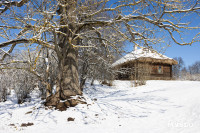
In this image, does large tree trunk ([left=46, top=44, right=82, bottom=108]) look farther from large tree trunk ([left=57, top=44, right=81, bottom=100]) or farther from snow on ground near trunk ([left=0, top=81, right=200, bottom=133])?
snow on ground near trunk ([left=0, top=81, right=200, bottom=133])

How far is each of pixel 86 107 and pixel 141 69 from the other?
24.3ft

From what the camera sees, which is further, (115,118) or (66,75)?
(66,75)

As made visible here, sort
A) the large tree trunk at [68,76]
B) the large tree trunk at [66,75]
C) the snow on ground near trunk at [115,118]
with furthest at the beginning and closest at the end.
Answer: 1. the large tree trunk at [68,76]
2. the large tree trunk at [66,75]
3. the snow on ground near trunk at [115,118]

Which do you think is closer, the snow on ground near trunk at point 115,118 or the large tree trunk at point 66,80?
the snow on ground near trunk at point 115,118

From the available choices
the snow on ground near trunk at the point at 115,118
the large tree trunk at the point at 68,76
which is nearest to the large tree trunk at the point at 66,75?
the large tree trunk at the point at 68,76

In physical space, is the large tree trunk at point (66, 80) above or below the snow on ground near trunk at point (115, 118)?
above

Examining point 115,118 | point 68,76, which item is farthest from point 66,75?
point 115,118

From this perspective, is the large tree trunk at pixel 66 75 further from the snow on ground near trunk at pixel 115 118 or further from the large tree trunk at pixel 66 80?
the snow on ground near trunk at pixel 115 118

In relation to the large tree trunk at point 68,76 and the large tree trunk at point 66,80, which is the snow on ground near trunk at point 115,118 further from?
the large tree trunk at point 68,76

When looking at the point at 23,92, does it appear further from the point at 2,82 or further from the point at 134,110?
the point at 134,110

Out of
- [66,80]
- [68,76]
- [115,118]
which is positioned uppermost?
[68,76]

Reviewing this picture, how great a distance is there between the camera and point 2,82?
8.29 meters

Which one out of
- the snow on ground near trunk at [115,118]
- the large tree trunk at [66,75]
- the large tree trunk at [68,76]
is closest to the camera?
the snow on ground near trunk at [115,118]

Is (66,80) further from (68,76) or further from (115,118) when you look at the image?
(115,118)
